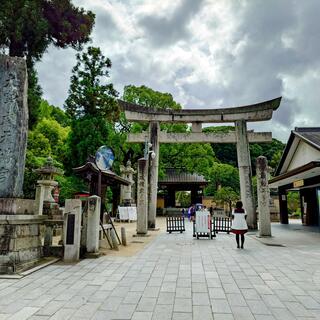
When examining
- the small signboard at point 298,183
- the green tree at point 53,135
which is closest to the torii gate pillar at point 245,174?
the small signboard at point 298,183

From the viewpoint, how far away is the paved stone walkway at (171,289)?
3.93 metres

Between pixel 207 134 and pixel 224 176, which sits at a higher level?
pixel 207 134

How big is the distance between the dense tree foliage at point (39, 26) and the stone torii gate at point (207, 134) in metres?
6.83

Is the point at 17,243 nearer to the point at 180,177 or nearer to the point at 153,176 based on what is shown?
the point at 153,176

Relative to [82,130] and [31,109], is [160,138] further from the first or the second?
[82,130]

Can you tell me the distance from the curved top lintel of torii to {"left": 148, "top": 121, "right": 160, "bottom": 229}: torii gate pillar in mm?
A: 695

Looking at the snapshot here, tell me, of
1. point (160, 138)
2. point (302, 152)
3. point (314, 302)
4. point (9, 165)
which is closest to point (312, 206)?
point (302, 152)

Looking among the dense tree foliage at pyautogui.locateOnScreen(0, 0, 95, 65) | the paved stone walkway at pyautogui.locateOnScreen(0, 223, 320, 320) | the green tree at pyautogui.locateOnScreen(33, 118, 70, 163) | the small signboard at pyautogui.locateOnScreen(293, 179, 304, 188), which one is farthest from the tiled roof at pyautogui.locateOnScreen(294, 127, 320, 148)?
the green tree at pyautogui.locateOnScreen(33, 118, 70, 163)

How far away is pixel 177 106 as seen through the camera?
28531 millimetres

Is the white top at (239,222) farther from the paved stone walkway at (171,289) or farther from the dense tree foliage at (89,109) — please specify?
the dense tree foliage at (89,109)

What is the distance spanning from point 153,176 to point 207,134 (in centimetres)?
442

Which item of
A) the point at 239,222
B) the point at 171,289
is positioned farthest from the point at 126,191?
the point at 171,289

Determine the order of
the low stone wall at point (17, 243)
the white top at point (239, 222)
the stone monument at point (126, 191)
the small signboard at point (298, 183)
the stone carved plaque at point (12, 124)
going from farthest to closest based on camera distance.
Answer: the stone monument at point (126, 191) < the small signboard at point (298, 183) < the white top at point (239, 222) < the stone carved plaque at point (12, 124) < the low stone wall at point (17, 243)

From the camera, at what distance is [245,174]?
16.0 meters
